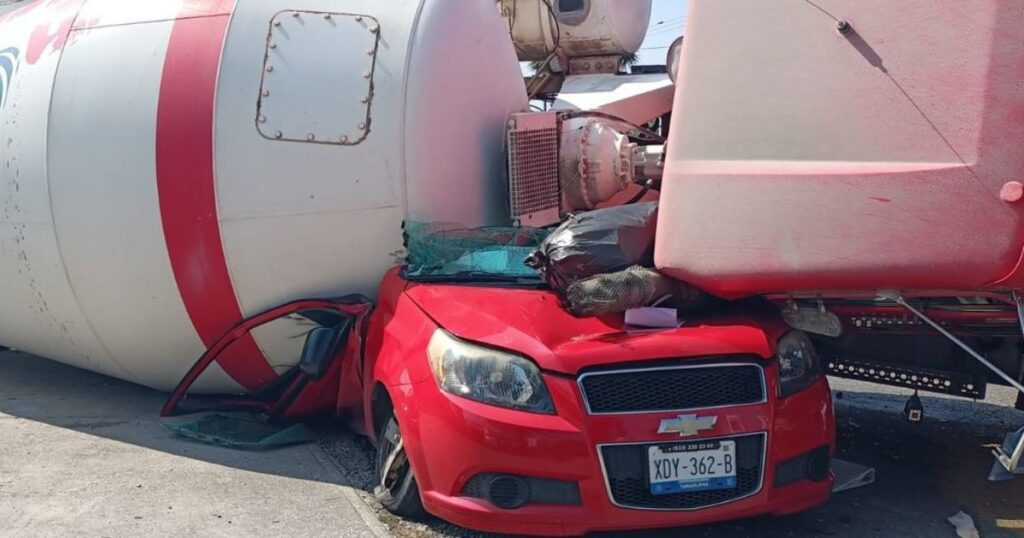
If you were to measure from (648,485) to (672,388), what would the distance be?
37cm

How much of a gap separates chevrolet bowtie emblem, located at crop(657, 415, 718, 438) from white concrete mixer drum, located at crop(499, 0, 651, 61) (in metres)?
5.94

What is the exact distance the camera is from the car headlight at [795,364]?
406cm

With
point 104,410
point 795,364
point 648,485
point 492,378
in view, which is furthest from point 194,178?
point 795,364

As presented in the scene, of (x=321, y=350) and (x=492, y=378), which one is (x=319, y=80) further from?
(x=492, y=378)

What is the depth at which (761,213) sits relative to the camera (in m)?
3.81

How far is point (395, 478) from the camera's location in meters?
4.23

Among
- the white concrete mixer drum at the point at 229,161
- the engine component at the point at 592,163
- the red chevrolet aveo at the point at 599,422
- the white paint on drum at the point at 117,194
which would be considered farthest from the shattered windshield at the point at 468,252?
the white paint on drum at the point at 117,194

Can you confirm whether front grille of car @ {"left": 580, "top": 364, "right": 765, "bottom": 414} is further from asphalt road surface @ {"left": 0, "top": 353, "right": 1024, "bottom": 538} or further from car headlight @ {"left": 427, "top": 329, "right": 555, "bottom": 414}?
asphalt road surface @ {"left": 0, "top": 353, "right": 1024, "bottom": 538}

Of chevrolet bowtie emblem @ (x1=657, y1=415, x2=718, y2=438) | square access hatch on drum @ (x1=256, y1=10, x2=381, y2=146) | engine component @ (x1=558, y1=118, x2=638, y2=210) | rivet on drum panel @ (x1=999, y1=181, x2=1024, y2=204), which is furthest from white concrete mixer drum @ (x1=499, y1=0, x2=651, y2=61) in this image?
rivet on drum panel @ (x1=999, y1=181, x2=1024, y2=204)

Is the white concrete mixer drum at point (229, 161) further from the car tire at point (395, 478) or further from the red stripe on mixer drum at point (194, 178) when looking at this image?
the car tire at point (395, 478)

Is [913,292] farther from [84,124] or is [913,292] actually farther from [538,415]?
[84,124]

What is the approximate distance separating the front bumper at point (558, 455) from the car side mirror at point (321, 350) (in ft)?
4.04

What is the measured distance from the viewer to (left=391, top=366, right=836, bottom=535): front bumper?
3674mm

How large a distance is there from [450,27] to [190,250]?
A: 1.75m
